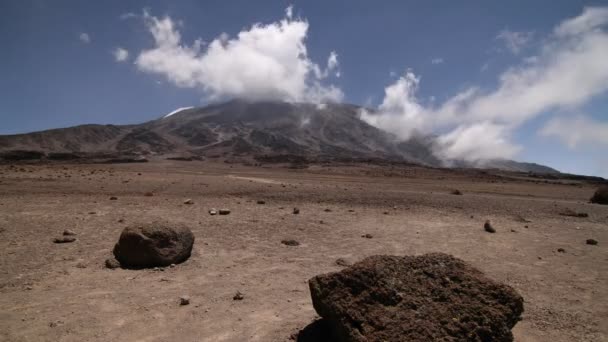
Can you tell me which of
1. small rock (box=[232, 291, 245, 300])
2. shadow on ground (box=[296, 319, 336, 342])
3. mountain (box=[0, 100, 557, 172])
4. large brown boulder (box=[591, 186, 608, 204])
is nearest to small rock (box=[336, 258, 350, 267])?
small rock (box=[232, 291, 245, 300])

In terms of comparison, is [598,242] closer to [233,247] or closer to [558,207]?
[558,207]

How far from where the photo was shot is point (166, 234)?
7969 millimetres

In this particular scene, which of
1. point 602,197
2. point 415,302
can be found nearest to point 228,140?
point 602,197

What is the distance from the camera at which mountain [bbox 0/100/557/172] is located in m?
107

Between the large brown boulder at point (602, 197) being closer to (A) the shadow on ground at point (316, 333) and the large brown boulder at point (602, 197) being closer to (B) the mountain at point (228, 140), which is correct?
(A) the shadow on ground at point (316, 333)

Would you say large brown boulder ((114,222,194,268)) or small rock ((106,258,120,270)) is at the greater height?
large brown boulder ((114,222,194,268))

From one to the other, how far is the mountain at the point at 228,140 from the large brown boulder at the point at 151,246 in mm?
91438

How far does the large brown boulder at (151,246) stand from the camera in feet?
25.2

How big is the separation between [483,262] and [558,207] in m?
14.0

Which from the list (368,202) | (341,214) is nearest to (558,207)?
(368,202)

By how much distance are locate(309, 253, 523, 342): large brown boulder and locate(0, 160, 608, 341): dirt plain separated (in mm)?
1156

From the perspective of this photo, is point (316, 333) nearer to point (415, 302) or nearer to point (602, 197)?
point (415, 302)

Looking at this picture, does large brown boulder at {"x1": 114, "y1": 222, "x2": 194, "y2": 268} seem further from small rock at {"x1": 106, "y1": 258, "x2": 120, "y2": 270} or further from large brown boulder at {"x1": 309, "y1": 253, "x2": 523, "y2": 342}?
large brown boulder at {"x1": 309, "y1": 253, "x2": 523, "y2": 342}

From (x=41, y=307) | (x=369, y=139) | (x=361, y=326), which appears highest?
(x=369, y=139)
